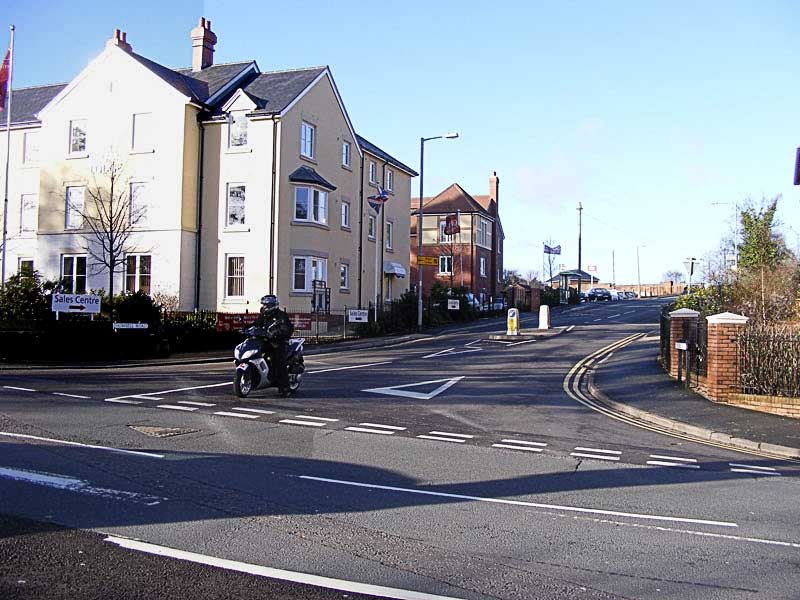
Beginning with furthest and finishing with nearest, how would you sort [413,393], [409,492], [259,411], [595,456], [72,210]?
[72,210] < [413,393] < [259,411] < [595,456] < [409,492]

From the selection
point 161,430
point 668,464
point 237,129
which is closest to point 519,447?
point 668,464

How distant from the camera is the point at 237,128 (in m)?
35.9

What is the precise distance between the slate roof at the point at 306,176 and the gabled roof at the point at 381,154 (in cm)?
670

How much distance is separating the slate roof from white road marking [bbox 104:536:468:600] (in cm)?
3063

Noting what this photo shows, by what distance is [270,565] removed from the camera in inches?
217

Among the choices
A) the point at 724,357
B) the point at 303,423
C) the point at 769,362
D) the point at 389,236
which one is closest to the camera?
the point at 303,423

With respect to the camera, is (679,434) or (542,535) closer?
(542,535)

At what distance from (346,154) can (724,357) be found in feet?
94.5

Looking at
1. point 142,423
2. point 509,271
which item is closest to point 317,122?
point 142,423

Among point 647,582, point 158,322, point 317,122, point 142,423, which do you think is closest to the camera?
point 647,582

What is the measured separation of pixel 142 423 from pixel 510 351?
17400 mm

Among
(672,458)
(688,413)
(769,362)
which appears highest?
(769,362)

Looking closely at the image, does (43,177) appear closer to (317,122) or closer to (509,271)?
(317,122)

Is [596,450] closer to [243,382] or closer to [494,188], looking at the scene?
[243,382]
